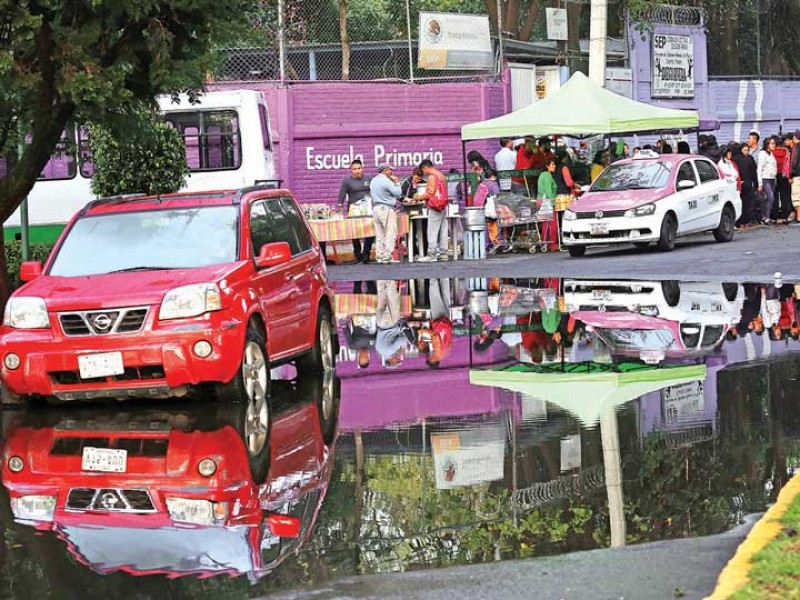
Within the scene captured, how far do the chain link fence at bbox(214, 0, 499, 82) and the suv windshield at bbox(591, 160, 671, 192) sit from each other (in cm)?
633

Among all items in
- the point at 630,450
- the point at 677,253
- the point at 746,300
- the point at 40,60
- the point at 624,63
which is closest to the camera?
the point at 630,450

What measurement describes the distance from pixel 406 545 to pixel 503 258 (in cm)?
2142

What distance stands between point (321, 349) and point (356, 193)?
15.9m

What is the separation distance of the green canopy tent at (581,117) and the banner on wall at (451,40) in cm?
490

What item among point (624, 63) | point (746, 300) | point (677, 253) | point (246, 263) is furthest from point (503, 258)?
point (246, 263)

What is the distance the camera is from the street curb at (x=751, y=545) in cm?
586

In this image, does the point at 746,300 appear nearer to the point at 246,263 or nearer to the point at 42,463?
the point at 246,263

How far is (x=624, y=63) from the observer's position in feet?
130

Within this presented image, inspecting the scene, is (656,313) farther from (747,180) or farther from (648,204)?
(747,180)

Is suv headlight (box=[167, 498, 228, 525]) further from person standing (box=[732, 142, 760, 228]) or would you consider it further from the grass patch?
person standing (box=[732, 142, 760, 228])

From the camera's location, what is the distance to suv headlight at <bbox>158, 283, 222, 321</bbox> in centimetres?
1112

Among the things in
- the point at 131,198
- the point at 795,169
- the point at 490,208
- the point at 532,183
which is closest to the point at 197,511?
the point at 131,198

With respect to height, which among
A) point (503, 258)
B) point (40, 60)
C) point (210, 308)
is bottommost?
point (503, 258)

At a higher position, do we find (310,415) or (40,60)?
(40,60)
